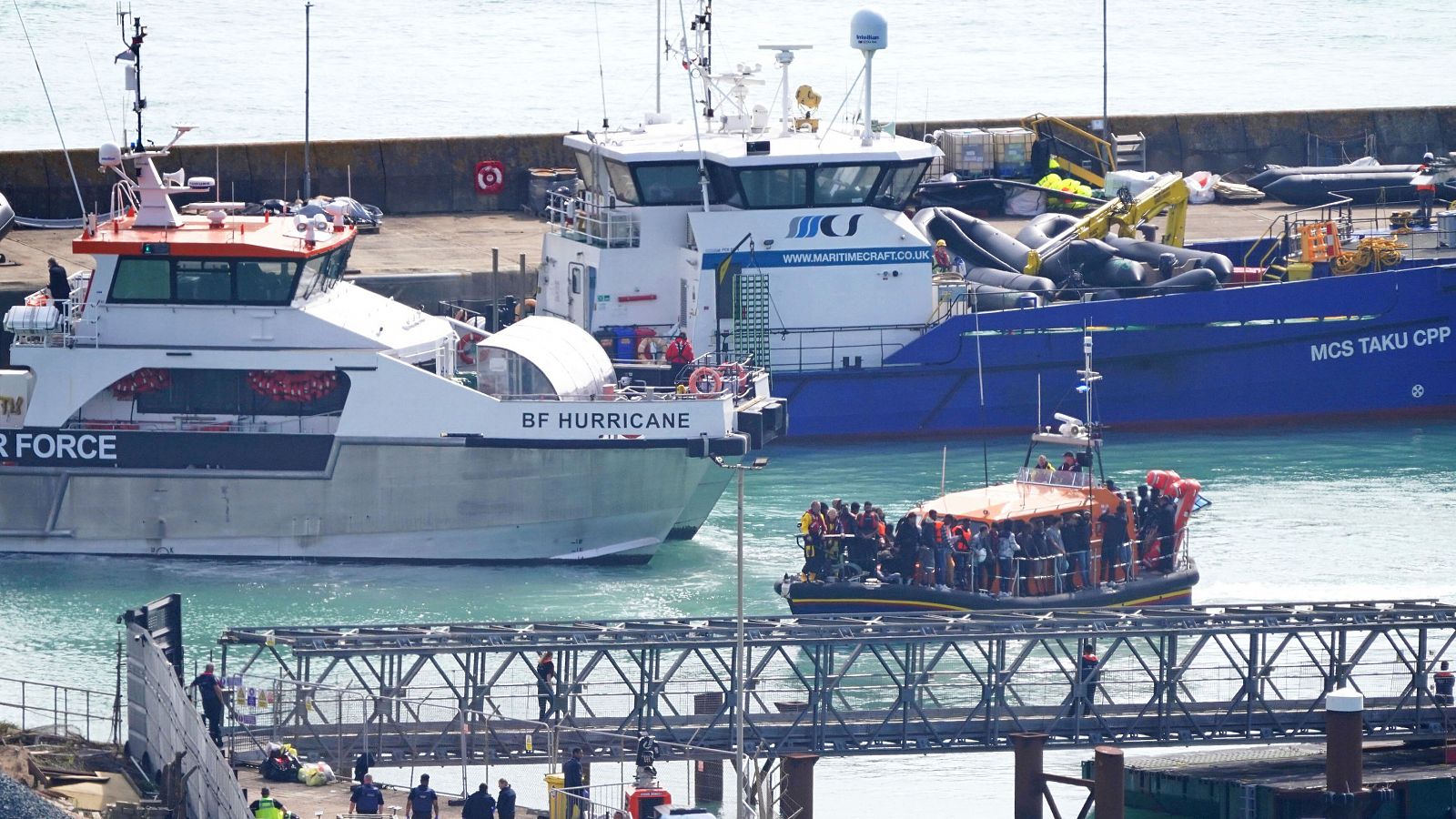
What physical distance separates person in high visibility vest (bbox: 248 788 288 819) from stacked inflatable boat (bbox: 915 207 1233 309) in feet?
66.2

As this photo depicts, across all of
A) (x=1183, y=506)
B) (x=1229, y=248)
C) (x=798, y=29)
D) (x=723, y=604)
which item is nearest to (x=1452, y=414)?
(x=1229, y=248)

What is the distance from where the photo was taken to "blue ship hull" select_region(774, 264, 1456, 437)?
3531 cm

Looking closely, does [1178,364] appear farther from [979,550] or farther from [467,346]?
[979,550]

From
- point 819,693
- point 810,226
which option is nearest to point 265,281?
point 810,226

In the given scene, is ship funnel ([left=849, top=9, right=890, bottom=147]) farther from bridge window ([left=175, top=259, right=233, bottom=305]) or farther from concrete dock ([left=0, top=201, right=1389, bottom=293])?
bridge window ([left=175, top=259, right=233, bottom=305])

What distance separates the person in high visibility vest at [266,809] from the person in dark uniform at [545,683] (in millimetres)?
2949

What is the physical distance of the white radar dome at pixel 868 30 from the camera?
33.3 meters

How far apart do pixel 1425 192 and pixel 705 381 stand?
649 inches

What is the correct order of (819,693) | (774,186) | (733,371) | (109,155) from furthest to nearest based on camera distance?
(774,186), (733,371), (109,155), (819,693)

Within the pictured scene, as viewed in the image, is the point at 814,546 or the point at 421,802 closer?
the point at 421,802

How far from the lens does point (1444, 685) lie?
21797 millimetres

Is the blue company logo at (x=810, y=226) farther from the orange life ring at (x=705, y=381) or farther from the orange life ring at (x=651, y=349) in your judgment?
the orange life ring at (x=705, y=381)

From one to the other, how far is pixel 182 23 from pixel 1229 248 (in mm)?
58063

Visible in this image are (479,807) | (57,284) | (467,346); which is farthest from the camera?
(467,346)
